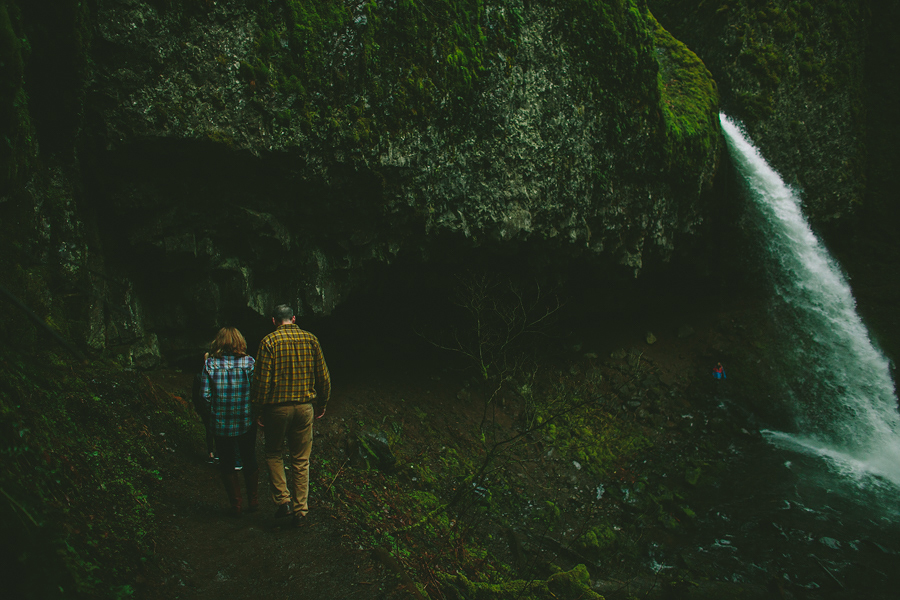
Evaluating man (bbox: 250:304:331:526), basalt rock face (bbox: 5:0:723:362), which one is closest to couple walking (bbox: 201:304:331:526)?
man (bbox: 250:304:331:526)

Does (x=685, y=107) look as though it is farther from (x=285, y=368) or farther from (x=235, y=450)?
(x=235, y=450)

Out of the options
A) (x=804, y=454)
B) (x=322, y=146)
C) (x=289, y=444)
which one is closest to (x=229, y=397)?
(x=289, y=444)

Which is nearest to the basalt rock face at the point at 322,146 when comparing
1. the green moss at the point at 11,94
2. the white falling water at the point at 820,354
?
the green moss at the point at 11,94

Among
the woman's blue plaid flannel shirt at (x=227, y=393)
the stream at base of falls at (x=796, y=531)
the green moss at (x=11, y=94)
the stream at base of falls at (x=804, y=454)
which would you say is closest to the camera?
the green moss at (x=11, y=94)

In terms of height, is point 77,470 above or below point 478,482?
above

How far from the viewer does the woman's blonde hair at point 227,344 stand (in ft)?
14.0

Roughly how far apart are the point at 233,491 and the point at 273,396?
1.13m

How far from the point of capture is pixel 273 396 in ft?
13.3

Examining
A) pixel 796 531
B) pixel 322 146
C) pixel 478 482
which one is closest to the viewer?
pixel 478 482

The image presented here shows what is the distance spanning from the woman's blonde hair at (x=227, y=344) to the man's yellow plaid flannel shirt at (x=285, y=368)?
355mm

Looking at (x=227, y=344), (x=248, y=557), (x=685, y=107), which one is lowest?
(x=248, y=557)

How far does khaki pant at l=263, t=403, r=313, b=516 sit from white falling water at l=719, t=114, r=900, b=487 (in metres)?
11.9

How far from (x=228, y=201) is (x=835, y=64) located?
1851 centimetres

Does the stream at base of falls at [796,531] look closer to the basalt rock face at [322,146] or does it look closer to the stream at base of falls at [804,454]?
the stream at base of falls at [804,454]
